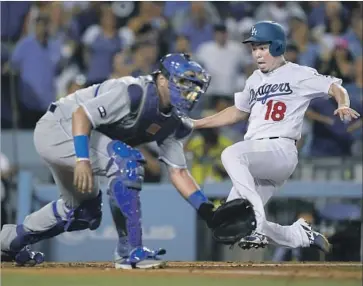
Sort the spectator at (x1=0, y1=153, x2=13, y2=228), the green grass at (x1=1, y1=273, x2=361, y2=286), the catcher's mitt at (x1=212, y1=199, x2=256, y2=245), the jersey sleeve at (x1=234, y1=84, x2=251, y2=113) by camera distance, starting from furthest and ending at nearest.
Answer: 1. the spectator at (x1=0, y1=153, x2=13, y2=228)
2. the jersey sleeve at (x1=234, y1=84, x2=251, y2=113)
3. the catcher's mitt at (x1=212, y1=199, x2=256, y2=245)
4. the green grass at (x1=1, y1=273, x2=361, y2=286)

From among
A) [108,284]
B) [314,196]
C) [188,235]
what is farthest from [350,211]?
[108,284]

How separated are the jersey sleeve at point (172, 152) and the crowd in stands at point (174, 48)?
11.0 ft

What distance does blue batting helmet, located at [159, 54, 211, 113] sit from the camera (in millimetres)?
6305

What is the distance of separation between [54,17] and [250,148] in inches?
225

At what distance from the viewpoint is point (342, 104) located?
6.46 meters

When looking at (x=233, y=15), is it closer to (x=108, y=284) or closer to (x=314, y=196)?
(x=314, y=196)

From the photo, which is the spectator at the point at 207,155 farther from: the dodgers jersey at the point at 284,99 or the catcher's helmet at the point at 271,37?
the catcher's helmet at the point at 271,37

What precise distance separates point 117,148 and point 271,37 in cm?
146

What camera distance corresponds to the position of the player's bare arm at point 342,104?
630 centimetres

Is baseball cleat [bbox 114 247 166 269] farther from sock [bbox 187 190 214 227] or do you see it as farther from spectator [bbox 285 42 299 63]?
spectator [bbox 285 42 299 63]

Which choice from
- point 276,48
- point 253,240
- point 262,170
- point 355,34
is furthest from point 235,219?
point 355,34

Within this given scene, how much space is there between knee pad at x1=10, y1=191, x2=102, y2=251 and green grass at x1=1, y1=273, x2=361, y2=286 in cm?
94

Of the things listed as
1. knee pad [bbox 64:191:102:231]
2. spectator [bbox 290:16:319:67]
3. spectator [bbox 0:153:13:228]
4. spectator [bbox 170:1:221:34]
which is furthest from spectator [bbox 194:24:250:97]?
knee pad [bbox 64:191:102:231]

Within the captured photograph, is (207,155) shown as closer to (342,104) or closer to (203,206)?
(203,206)
